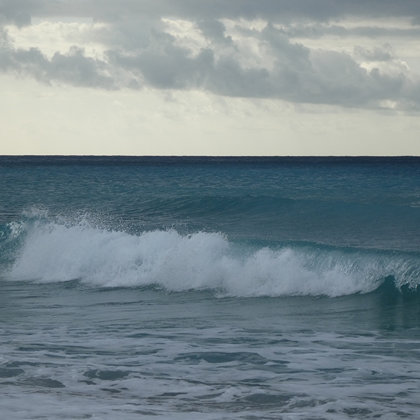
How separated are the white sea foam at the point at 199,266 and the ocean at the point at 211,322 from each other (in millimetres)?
51

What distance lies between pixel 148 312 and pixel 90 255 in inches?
306

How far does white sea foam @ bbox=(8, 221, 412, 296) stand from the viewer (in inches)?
758

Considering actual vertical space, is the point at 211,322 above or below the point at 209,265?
below

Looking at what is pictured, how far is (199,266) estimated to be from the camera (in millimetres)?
21188

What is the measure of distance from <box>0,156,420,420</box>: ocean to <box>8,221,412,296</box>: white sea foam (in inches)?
2.0

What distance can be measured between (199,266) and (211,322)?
608 cm

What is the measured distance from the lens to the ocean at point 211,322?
9.70 m

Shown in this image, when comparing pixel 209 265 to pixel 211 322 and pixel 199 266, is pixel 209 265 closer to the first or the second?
pixel 199 266

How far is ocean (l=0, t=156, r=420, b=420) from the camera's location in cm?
970

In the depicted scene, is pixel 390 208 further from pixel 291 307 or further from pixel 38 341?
pixel 38 341

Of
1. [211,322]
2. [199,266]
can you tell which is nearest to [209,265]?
[199,266]

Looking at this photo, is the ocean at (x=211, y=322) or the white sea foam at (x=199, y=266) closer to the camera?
the ocean at (x=211, y=322)

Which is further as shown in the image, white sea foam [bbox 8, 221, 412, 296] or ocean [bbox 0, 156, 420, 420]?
white sea foam [bbox 8, 221, 412, 296]

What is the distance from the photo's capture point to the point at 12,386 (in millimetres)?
10250
